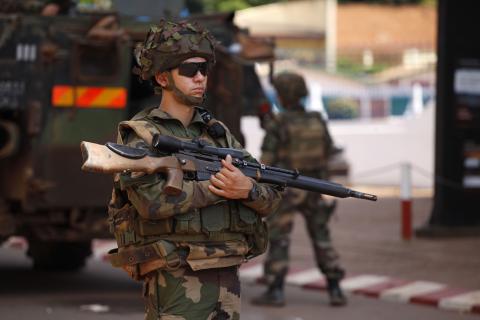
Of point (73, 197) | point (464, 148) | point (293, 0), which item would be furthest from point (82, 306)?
point (293, 0)

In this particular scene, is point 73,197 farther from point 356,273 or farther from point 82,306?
point 356,273

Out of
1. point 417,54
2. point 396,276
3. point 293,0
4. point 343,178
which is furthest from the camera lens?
point 293,0

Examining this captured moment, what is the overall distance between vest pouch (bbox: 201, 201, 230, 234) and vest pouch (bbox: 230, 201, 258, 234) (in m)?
0.02

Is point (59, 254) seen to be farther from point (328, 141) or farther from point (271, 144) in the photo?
point (328, 141)

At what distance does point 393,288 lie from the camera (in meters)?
11.9

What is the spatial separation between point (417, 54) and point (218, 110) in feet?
132

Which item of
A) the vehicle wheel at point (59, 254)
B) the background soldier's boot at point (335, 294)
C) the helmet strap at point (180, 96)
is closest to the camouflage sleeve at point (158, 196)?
the helmet strap at point (180, 96)

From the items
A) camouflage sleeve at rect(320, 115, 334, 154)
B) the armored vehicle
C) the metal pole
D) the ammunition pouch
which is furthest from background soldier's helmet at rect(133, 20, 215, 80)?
the metal pole

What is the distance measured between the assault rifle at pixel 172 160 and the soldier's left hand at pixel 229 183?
0.10m

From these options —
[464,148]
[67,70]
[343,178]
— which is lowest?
[343,178]

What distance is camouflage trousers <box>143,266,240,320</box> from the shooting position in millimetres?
5473

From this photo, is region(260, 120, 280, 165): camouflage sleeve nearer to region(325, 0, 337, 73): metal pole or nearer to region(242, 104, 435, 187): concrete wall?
region(242, 104, 435, 187): concrete wall

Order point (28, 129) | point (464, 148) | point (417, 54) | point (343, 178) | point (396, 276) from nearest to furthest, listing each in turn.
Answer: point (28, 129)
point (396, 276)
point (464, 148)
point (343, 178)
point (417, 54)

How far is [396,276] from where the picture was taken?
12836 millimetres
